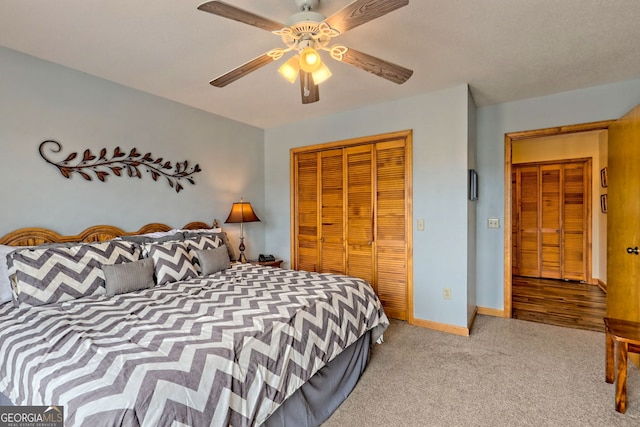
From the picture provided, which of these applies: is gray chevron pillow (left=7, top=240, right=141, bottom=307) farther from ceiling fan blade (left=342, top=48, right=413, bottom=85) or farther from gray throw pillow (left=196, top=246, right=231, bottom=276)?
ceiling fan blade (left=342, top=48, right=413, bottom=85)

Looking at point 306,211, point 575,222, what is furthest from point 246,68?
point 575,222

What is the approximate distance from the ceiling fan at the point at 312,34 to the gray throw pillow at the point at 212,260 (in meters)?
1.45

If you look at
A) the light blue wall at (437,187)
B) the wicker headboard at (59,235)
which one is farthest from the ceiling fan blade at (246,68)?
the light blue wall at (437,187)

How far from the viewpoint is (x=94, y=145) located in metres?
2.72

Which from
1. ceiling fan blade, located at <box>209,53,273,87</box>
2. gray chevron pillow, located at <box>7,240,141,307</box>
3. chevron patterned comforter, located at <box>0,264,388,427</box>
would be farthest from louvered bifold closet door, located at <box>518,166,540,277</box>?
gray chevron pillow, located at <box>7,240,141,307</box>

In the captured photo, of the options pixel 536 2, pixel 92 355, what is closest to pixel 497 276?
pixel 536 2

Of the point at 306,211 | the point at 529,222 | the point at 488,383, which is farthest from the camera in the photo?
the point at 529,222

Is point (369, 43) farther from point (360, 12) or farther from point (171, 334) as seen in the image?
point (171, 334)

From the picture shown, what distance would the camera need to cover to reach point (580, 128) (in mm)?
3166

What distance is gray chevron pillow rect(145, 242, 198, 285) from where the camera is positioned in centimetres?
243

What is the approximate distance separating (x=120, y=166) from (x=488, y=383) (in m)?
3.54

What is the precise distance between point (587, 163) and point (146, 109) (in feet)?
21.2

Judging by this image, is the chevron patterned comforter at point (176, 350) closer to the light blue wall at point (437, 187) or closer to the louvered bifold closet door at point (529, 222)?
the light blue wall at point (437, 187)

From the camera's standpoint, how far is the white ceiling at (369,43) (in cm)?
185
